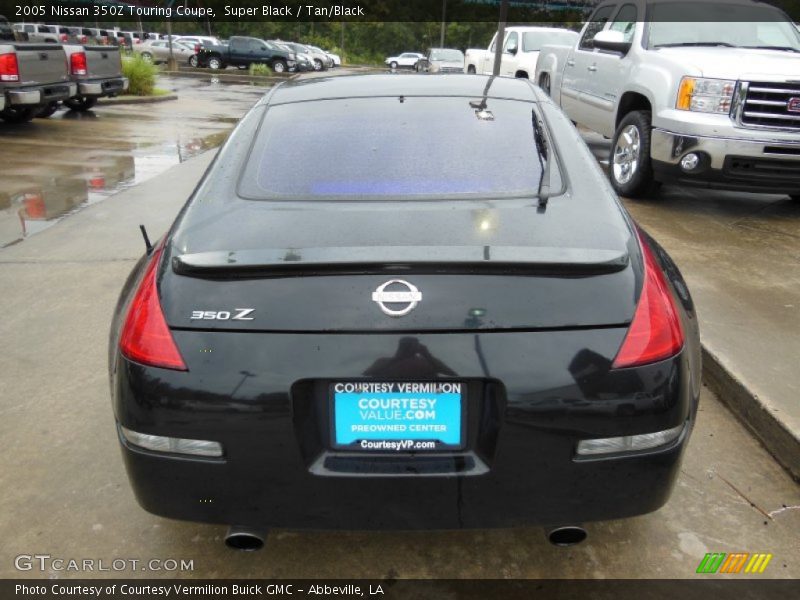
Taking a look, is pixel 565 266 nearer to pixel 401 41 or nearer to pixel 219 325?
pixel 219 325

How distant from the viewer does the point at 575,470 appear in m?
1.99

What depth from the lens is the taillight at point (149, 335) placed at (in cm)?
198

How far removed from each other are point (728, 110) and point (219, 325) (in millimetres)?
5537

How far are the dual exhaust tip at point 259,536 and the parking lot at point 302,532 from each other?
5.7 inches

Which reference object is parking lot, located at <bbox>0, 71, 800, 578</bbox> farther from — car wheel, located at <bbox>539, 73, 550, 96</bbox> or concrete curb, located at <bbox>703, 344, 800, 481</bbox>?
car wheel, located at <bbox>539, 73, 550, 96</bbox>

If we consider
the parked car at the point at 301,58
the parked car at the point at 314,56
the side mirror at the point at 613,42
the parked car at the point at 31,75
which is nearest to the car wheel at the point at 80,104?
the parked car at the point at 31,75

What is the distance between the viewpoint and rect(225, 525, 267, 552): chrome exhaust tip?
214 cm

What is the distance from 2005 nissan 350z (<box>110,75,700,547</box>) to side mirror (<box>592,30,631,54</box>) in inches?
234

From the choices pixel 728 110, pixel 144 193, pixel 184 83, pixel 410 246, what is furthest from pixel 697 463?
pixel 184 83

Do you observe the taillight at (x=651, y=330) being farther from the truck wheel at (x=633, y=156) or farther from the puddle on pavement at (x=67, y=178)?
the puddle on pavement at (x=67, y=178)

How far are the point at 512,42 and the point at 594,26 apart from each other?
251 inches

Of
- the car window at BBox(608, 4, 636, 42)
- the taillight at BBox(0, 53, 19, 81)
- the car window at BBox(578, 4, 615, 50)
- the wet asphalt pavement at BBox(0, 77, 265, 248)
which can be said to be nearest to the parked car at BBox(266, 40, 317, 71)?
the wet asphalt pavement at BBox(0, 77, 265, 248)

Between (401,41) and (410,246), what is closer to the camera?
(410,246)

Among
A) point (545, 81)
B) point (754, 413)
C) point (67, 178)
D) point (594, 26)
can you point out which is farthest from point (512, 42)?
point (754, 413)
